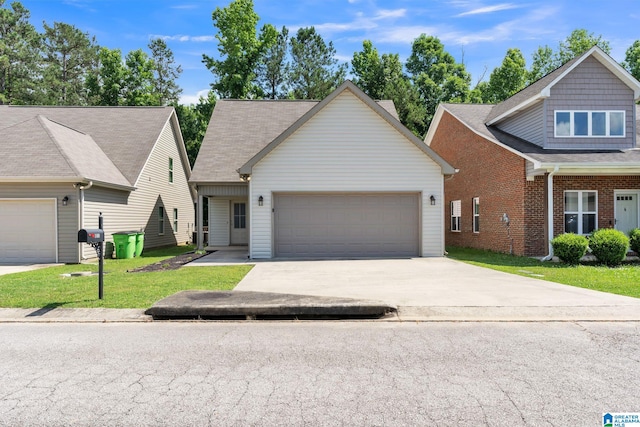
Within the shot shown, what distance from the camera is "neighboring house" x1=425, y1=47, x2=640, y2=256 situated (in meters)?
14.9

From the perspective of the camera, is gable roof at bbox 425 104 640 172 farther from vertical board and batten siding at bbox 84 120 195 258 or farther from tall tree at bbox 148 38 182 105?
tall tree at bbox 148 38 182 105

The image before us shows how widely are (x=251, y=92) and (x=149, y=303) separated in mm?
34698

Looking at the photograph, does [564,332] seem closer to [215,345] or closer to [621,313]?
[621,313]

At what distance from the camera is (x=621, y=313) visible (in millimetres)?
7016

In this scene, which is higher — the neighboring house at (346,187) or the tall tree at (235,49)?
the tall tree at (235,49)

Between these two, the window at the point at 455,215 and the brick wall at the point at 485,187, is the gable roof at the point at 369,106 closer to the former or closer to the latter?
the brick wall at the point at 485,187

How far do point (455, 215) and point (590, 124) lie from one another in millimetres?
7301

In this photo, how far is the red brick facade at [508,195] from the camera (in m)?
15.0

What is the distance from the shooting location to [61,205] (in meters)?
14.9

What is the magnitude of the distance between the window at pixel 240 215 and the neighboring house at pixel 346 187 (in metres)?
5.16

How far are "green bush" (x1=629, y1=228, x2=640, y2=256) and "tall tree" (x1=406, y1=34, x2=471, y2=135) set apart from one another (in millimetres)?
26925

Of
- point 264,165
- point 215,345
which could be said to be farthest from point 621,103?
point 215,345

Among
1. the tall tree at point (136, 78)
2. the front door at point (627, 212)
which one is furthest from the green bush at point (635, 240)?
the tall tree at point (136, 78)

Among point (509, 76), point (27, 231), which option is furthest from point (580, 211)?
point (509, 76)
